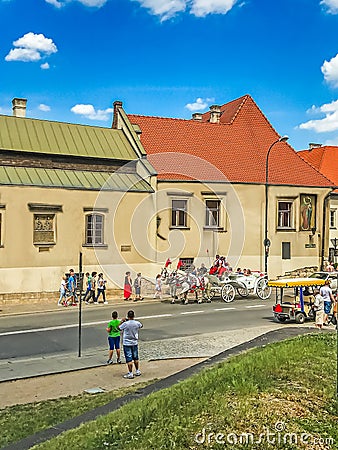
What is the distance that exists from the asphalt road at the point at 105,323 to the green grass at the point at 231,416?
9.67 meters

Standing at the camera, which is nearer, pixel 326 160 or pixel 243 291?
pixel 243 291

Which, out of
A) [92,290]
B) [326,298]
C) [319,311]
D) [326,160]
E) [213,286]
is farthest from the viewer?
[326,160]

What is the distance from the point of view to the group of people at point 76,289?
2927 cm

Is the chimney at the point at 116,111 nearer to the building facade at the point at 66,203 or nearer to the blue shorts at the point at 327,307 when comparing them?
the building facade at the point at 66,203

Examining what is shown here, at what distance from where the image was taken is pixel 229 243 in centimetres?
3678

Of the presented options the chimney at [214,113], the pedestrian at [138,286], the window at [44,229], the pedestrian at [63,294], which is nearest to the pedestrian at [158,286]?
the pedestrian at [138,286]

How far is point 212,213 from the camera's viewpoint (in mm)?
36188

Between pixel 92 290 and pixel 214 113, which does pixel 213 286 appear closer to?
pixel 92 290

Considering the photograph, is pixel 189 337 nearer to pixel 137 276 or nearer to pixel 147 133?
pixel 137 276

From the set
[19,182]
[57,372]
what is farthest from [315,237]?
[57,372]

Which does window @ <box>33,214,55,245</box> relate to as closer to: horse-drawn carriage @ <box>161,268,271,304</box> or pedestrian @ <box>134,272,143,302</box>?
pedestrian @ <box>134,272,143,302</box>

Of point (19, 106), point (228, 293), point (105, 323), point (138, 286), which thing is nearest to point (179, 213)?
point (138, 286)

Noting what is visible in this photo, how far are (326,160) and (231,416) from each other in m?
48.7

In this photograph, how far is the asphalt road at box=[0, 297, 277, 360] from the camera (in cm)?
1903
